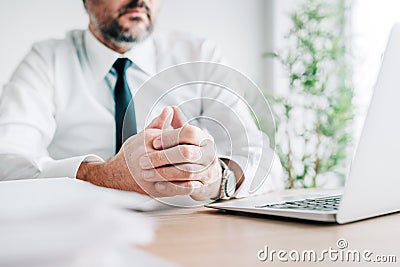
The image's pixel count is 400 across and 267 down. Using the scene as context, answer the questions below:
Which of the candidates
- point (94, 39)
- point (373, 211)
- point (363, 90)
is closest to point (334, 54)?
point (363, 90)

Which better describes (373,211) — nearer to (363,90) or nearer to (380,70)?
(380,70)

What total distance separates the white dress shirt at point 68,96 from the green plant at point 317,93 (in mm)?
482

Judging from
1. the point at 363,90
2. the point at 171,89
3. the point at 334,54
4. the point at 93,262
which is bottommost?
the point at 363,90

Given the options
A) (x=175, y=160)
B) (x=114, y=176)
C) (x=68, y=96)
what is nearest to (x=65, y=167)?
(x=114, y=176)

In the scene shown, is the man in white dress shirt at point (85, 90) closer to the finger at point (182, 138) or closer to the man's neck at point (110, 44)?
the man's neck at point (110, 44)

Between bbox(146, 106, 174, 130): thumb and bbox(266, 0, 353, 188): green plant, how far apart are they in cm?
161

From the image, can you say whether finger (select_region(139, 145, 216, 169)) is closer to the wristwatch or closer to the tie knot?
the wristwatch

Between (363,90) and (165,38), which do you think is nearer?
(165,38)

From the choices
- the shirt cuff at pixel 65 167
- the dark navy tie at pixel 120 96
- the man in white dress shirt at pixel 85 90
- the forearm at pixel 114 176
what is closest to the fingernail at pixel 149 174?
the forearm at pixel 114 176

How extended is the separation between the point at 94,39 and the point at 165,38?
31 centimetres

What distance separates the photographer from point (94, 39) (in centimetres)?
220

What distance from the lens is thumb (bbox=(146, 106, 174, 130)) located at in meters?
1.00

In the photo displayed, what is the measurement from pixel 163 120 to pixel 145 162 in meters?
0.09

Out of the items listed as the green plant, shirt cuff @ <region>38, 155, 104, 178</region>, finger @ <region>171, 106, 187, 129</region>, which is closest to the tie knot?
shirt cuff @ <region>38, 155, 104, 178</region>
